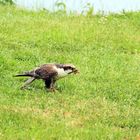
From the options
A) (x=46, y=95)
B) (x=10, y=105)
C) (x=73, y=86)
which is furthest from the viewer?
(x=73, y=86)

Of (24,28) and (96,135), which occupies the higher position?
(24,28)

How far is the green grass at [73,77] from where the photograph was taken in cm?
727

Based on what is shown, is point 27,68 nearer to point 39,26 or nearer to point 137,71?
point 137,71

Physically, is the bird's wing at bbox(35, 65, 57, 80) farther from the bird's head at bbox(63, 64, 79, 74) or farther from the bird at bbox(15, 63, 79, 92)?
the bird's head at bbox(63, 64, 79, 74)

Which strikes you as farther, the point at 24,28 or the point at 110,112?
the point at 24,28

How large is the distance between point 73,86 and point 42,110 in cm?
118

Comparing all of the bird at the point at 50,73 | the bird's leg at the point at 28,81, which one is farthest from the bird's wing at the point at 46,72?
the bird's leg at the point at 28,81

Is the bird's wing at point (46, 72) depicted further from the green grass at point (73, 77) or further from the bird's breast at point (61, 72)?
the green grass at point (73, 77)

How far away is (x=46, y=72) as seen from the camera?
841 centimetres

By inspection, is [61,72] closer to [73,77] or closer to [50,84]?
[50,84]

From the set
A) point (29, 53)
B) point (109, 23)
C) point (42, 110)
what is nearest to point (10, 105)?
point (42, 110)

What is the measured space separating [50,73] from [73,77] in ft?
3.23

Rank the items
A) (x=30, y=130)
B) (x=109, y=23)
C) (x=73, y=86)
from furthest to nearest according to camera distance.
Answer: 1. (x=109, y=23)
2. (x=73, y=86)
3. (x=30, y=130)

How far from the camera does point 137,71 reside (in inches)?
394
